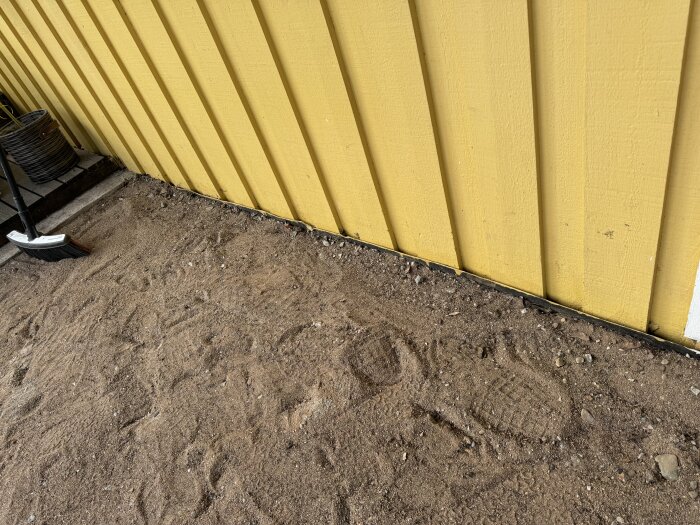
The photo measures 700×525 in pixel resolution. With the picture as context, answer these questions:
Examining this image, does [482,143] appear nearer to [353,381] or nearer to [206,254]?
[353,381]

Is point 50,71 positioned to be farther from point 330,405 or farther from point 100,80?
point 330,405

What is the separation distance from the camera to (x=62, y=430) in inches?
101

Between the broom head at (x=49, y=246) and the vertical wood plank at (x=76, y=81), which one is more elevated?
the vertical wood plank at (x=76, y=81)

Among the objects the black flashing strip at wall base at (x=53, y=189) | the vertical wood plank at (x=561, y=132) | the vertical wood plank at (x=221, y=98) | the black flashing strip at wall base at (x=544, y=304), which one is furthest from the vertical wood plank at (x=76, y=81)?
the vertical wood plank at (x=561, y=132)

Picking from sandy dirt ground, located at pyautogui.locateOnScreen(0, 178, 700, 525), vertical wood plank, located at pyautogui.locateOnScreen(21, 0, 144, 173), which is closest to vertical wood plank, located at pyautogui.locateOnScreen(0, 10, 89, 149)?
vertical wood plank, located at pyautogui.locateOnScreen(21, 0, 144, 173)

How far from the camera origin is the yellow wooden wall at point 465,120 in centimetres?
153

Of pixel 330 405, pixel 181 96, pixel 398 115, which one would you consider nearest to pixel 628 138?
pixel 398 115

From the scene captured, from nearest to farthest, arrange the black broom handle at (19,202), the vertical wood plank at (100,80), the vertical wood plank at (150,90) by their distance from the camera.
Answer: the vertical wood plank at (150,90)
the vertical wood plank at (100,80)
the black broom handle at (19,202)

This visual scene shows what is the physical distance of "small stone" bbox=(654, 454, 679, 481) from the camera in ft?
5.71

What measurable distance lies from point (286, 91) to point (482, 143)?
3.33ft

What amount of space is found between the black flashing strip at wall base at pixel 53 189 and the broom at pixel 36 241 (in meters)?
0.38

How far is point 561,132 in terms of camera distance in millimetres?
1752

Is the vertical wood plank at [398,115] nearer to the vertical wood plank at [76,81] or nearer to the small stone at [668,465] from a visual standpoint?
the small stone at [668,465]

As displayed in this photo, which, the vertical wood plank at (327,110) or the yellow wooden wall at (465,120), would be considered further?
the vertical wood plank at (327,110)
